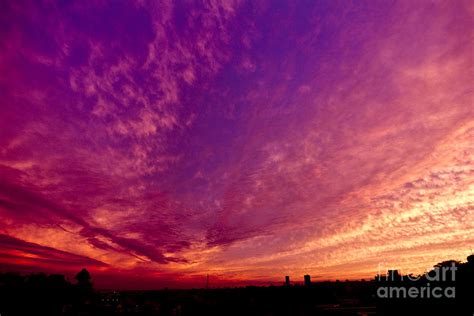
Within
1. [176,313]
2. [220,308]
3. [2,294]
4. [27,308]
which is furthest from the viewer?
[2,294]

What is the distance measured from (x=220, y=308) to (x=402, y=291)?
1846cm

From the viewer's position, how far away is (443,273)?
97.6 feet

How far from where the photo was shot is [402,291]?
108 feet

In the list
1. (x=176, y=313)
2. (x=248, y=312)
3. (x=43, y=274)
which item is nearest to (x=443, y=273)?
(x=248, y=312)

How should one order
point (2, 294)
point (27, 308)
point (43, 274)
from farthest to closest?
1. point (43, 274)
2. point (2, 294)
3. point (27, 308)

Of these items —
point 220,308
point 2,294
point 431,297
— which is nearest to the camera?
point 220,308

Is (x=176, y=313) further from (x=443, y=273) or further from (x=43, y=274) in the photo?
(x=43, y=274)

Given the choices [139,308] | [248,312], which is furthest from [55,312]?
[248,312]

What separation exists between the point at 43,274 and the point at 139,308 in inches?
2556

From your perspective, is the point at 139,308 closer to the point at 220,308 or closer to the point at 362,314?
the point at 220,308

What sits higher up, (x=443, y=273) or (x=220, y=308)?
(x=443, y=273)

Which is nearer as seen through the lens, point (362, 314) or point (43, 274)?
point (362, 314)

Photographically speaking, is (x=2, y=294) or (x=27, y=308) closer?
(x=27, y=308)

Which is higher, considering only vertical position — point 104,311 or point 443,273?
point 443,273
